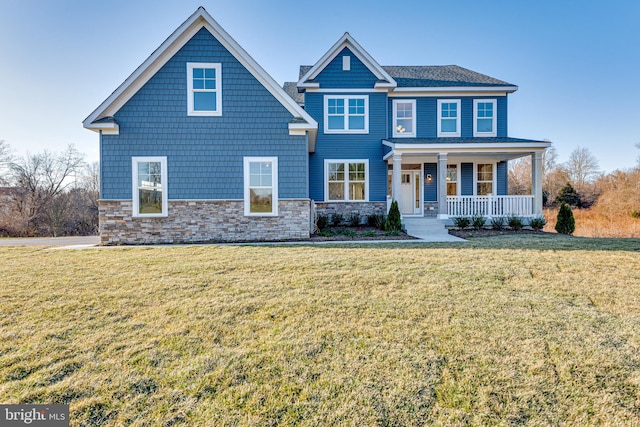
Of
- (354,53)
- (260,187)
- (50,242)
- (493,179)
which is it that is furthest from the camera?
(493,179)

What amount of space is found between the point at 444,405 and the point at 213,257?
5.98 m

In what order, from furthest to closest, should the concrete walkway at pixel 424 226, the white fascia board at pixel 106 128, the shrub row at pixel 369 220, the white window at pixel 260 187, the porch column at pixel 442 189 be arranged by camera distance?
the porch column at pixel 442 189, the concrete walkway at pixel 424 226, the shrub row at pixel 369 220, the white window at pixel 260 187, the white fascia board at pixel 106 128

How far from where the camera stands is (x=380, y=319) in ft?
12.1

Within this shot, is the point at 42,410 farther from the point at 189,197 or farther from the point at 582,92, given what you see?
the point at 582,92

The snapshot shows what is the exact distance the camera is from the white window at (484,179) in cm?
1554

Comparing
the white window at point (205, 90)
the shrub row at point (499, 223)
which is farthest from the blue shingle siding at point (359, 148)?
the white window at point (205, 90)

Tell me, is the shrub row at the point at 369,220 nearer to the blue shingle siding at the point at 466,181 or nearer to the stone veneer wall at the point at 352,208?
the stone veneer wall at the point at 352,208

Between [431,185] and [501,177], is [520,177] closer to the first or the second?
[501,177]

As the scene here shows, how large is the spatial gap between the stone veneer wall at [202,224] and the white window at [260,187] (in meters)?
0.21

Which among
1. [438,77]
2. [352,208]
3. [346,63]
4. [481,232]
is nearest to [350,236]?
[352,208]

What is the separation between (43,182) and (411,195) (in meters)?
35.6

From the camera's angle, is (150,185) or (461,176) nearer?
(150,185)

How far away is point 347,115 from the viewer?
14383mm

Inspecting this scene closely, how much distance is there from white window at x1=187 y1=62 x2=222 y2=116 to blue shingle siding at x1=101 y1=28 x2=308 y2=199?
16cm
